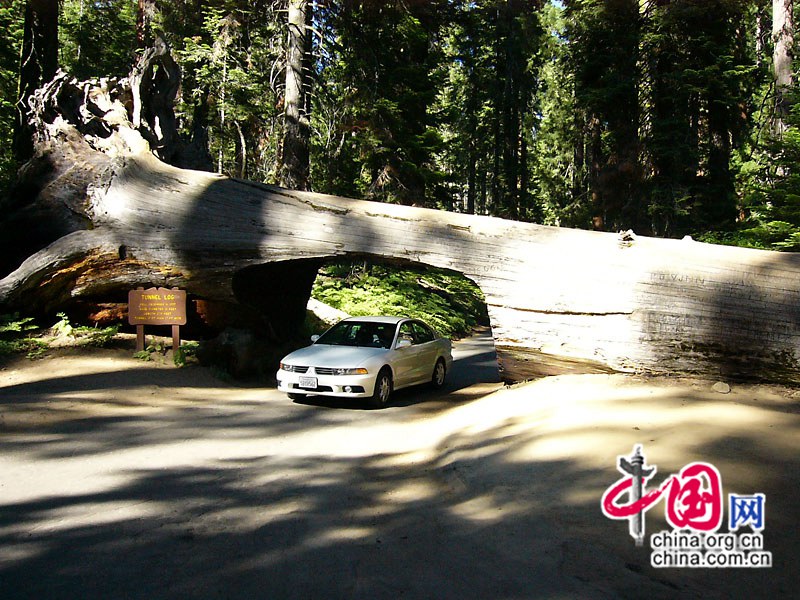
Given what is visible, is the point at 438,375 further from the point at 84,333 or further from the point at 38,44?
the point at 38,44

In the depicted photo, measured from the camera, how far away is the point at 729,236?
19625 millimetres

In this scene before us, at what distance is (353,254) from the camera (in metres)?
11.6

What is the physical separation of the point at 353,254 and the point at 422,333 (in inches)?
94.6

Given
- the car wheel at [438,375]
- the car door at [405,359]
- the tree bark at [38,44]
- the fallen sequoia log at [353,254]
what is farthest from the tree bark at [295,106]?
the tree bark at [38,44]

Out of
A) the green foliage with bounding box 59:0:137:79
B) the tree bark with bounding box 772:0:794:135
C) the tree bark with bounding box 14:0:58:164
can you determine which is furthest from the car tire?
the green foliage with bounding box 59:0:137:79

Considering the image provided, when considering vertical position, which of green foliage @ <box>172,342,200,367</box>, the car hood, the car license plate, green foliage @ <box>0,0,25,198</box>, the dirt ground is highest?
green foliage @ <box>0,0,25,198</box>

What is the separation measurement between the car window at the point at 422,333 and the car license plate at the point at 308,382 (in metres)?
2.83

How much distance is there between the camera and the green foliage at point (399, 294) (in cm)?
2264

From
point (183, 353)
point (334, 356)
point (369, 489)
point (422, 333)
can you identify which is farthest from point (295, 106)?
point (369, 489)

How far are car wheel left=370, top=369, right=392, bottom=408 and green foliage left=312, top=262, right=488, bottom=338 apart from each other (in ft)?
33.5

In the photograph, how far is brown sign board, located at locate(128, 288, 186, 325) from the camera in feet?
41.1

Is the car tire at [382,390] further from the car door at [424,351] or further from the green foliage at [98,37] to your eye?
the green foliage at [98,37]

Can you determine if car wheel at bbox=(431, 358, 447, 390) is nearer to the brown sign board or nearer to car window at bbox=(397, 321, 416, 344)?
car window at bbox=(397, 321, 416, 344)

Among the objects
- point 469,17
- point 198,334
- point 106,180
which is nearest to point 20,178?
point 106,180
